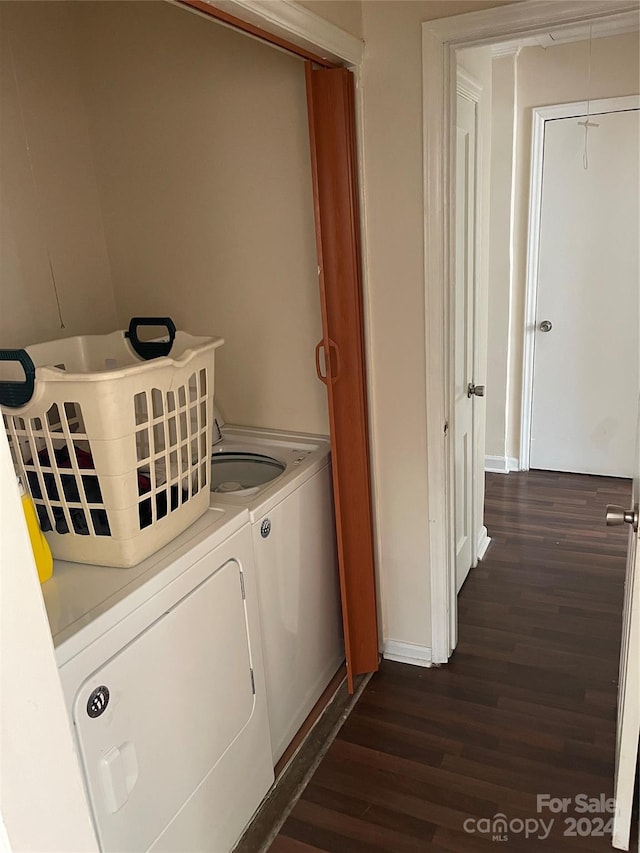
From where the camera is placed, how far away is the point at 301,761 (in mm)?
2049

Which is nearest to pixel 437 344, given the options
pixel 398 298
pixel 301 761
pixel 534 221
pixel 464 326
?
pixel 398 298

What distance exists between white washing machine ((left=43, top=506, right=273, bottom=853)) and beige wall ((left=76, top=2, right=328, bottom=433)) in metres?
0.76

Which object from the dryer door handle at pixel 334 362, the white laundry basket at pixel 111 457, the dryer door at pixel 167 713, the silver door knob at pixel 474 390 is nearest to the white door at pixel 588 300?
the silver door knob at pixel 474 390

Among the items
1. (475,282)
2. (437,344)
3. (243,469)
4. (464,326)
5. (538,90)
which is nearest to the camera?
(437,344)

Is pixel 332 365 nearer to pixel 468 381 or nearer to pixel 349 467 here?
pixel 349 467

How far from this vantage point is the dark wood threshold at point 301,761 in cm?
181

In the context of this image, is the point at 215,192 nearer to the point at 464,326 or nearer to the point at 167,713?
the point at 464,326

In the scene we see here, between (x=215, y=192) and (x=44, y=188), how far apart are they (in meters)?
0.57

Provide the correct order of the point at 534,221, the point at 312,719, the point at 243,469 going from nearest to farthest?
the point at 312,719
the point at 243,469
the point at 534,221

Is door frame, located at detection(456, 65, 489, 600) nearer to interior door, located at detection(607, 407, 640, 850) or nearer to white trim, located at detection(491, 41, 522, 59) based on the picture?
interior door, located at detection(607, 407, 640, 850)

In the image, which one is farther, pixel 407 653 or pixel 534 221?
pixel 534 221

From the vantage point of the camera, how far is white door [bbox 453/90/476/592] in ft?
7.88

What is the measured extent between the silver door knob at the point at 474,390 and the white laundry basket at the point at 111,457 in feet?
4.44

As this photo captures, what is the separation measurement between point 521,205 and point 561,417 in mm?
1299
